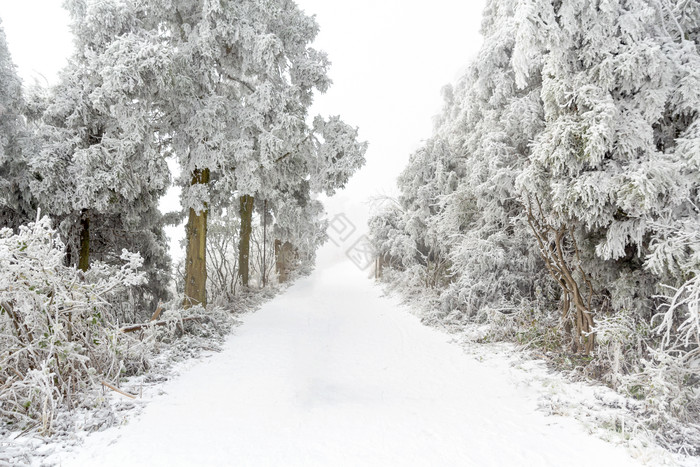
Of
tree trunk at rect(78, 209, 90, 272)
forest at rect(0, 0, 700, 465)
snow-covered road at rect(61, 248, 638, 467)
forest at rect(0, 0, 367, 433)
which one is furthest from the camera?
tree trunk at rect(78, 209, 90, 272)

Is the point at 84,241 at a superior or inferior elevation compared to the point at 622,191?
inferior

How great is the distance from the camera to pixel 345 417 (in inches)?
159

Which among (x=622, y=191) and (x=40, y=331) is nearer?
(x=40, y=331)

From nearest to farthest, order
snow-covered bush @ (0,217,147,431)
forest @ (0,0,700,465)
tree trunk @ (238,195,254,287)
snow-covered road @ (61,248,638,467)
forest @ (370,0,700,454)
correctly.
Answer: snow-covered road @ (61,248,638,467), snow-covered bush @ (0,217,147,431), forest @ (0,0,700,465), forest @ (370,0,700,454), tree trunk @ (238,195,254,287)

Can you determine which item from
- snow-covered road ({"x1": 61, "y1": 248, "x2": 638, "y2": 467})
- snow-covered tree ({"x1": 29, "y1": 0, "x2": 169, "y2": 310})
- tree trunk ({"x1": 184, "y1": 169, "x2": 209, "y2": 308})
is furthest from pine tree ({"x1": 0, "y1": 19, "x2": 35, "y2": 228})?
snow-covered road ({"x1": 61, "y1": 248, "x2": 638, "y2": 467})

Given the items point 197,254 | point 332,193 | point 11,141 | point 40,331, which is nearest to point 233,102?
point 332,193

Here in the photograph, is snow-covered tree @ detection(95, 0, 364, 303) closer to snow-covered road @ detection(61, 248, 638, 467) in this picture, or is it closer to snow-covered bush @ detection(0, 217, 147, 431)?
snow-covered road @ detection(61, 248, 638, 467)

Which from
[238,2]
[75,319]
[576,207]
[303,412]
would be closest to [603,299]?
[576,207]

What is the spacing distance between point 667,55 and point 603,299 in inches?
142

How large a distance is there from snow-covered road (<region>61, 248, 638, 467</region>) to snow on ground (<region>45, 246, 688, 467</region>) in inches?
0.5

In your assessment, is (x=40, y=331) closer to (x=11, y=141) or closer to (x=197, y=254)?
(x=197, y=254)

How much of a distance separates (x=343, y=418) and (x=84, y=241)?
27.2ft

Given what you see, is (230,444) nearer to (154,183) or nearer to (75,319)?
(75,319)

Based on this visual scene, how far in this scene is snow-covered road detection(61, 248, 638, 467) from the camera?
323cm
